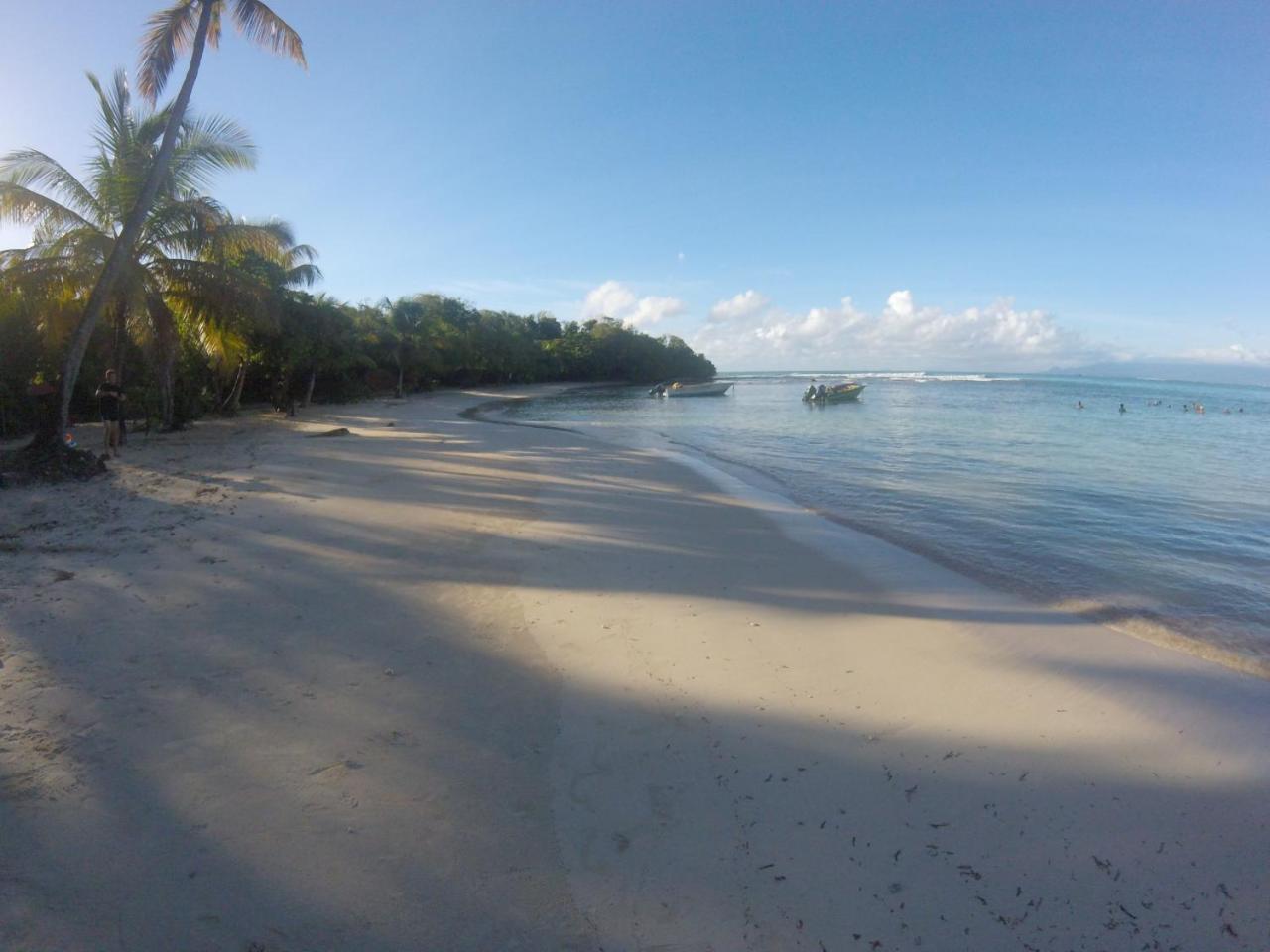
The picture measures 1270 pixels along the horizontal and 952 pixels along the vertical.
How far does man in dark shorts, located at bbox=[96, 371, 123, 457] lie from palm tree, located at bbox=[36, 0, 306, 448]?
0.48 metres

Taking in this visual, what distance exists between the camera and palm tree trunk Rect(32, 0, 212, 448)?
9555 millimetres

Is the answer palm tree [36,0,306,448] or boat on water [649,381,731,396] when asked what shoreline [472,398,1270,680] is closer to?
palm tree [36,0,306,448]

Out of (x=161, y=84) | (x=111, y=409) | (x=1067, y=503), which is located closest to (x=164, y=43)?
(x=161, y=84)

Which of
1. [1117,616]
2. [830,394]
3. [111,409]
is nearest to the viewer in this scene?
[1117,616]

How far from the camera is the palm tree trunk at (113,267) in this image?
376 inches

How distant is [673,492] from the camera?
1191cm

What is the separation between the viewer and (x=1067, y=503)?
12.5 m

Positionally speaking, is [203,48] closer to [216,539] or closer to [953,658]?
[216,539]

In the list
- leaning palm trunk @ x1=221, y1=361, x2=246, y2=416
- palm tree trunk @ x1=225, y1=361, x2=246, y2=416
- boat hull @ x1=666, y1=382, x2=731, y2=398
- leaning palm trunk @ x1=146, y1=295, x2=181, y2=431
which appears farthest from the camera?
boat hull @ x1=666, y1=382, x2=731, y2=398

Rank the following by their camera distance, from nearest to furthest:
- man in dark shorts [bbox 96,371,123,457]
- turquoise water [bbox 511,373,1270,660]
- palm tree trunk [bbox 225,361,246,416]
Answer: turquoise water [bbox 511,373,1270,660]
man in dark shorts [bbox 96,371,123,457]
palm tree trunk [bbox 225,361,246,416]

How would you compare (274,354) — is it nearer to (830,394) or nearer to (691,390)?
(830,394)

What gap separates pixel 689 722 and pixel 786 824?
0.96m

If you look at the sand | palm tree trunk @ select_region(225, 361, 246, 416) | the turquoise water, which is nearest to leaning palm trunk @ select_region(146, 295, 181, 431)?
palm tree trunk @ select_region(225, 361, 246, 416)

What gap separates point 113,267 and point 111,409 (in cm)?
271
